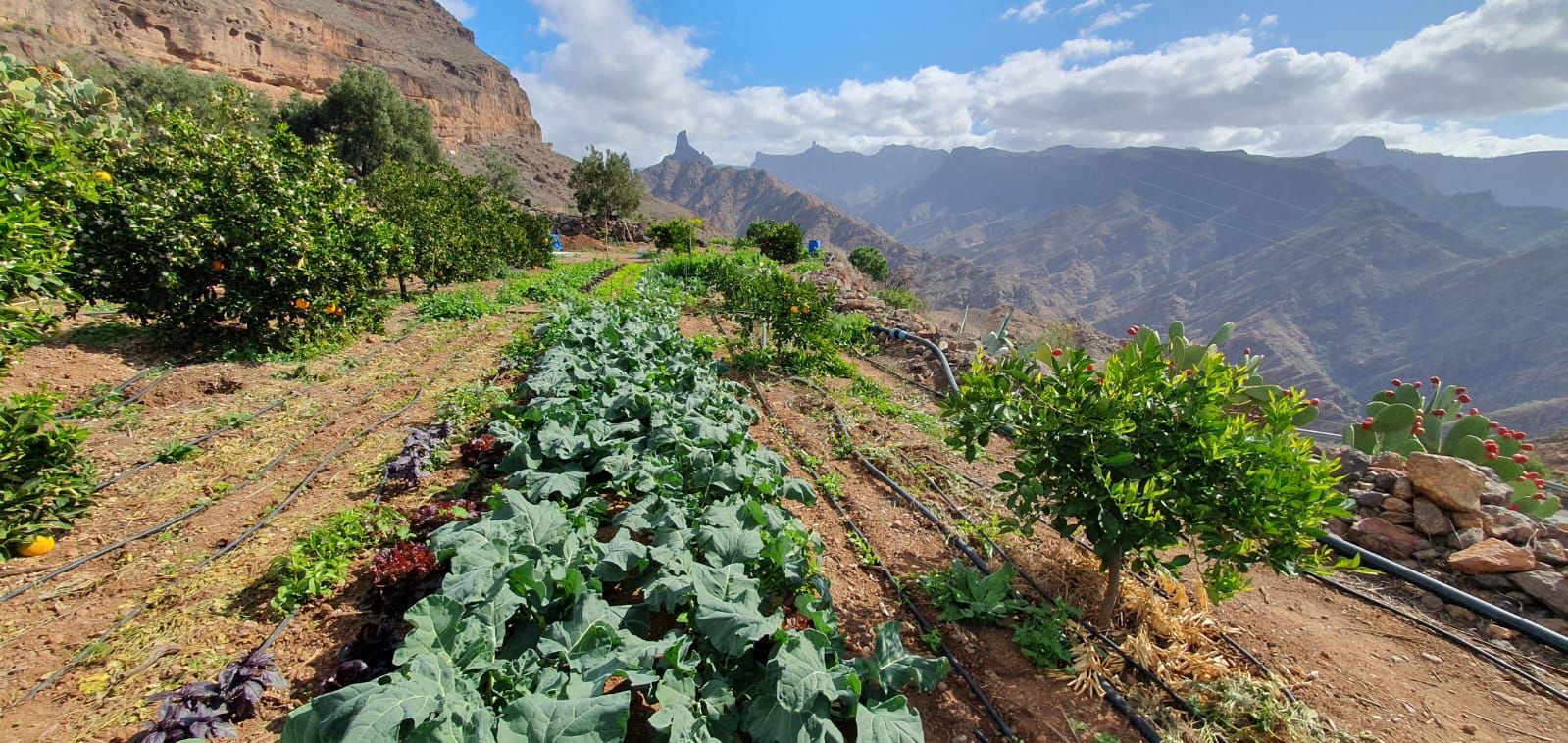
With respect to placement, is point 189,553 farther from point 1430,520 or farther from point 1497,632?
point 1430,520

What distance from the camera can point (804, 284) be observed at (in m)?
9.55

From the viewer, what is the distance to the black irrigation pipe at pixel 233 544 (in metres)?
2.94

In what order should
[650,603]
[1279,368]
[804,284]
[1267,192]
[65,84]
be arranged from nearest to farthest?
[650,603] < [65,84] < [804,284] < [1279,368] < [1267,192]

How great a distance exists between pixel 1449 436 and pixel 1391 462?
5.14 feet

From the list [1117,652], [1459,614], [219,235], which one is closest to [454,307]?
[219,235]

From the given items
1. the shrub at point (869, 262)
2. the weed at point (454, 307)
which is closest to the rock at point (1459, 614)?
the weed at point (454, 307)

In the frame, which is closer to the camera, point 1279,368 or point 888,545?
point 888,545

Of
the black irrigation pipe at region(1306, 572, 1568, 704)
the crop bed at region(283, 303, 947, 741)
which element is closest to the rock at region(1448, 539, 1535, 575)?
the black irrigation pipe at region(1306, 572, 1568, 704)

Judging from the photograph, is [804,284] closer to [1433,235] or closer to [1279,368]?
[1279,368]

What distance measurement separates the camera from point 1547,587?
389 cm

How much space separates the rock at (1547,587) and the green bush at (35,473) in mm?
9827

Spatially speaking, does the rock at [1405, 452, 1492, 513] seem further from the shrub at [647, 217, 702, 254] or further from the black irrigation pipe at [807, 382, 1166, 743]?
the shrub at [647, 217, 702, 254]

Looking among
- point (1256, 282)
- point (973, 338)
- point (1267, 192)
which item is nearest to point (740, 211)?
point (1256, 282)

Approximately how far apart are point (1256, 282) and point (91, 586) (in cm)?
16664
